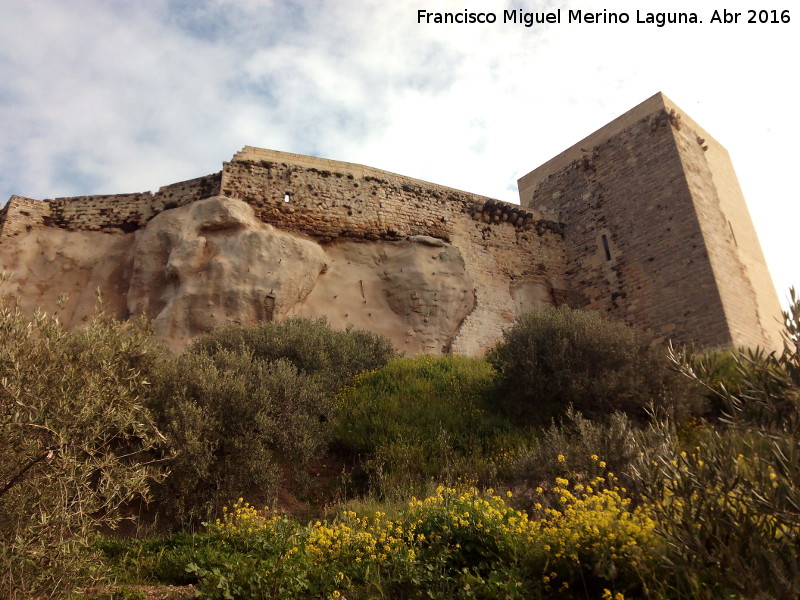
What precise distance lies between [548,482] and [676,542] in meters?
2.65

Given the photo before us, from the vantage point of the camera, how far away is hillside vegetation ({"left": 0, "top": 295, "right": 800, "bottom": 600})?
9.40 ft

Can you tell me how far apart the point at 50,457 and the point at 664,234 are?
13308mm

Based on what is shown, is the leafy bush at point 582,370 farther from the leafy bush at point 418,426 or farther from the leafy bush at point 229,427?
the leafy bush at point 229,427

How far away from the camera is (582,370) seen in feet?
29.0

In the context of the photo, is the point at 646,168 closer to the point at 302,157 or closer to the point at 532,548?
the point at 302,157

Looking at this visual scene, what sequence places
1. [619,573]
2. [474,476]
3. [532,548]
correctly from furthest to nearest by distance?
1. [474,476]
2. [532,548]
3. [619,573]

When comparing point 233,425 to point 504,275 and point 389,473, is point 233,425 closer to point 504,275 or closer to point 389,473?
point 389,473

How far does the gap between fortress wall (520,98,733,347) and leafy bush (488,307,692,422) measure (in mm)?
3667

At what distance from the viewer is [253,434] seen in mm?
6762

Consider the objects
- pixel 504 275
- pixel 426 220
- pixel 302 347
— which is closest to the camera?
pixel 302 347

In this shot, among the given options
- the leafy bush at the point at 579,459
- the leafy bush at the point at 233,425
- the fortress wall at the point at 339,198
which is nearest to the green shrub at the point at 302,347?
the leafy bush at the point at 233,425

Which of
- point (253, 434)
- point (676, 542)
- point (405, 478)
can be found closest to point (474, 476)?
point (405, 478)

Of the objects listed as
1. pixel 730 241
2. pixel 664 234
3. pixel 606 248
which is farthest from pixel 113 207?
pixel 730 241

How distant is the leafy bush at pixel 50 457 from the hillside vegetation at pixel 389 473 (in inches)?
0.8
